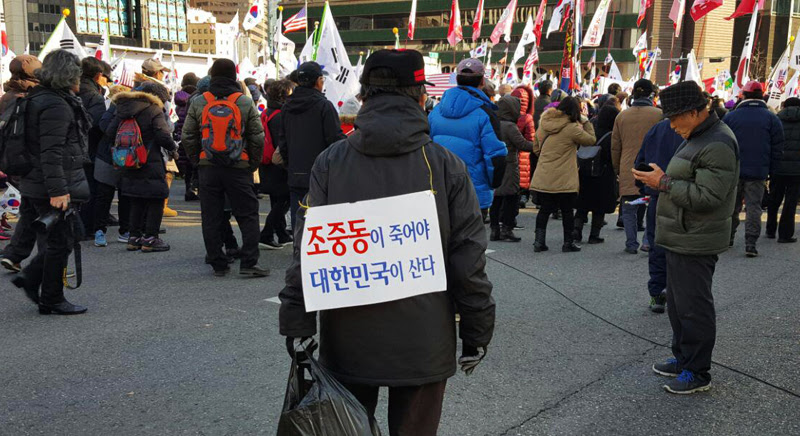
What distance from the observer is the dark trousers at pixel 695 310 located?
448 centimetres

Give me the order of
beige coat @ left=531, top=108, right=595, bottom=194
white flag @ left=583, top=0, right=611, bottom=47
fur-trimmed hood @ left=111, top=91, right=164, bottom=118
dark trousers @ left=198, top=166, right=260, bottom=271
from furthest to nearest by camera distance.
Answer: white flag @ left=583, top=0, right=611, bottom=47, beige coat @ left=531, top=108, right=595, bottom=194, fur-trimmed hood @ left=111, top=91, right=164, bottom=118, dark trousers @ left=198, top=166, right=260, bottom=271

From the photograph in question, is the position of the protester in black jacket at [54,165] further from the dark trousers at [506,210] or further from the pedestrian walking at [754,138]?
the pedestrian walking at [754,138]

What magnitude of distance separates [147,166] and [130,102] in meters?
0.70

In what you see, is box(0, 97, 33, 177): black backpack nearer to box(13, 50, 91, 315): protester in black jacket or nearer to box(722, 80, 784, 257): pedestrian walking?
box(13, 50, 91, 315): protester in black jacket

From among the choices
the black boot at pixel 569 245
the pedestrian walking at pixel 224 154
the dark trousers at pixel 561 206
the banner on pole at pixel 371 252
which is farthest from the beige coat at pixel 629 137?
the banner on pole at pixel 371 252

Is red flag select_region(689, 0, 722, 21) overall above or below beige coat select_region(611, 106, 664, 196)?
above

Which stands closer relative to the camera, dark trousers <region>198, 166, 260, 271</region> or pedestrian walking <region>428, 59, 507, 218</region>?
pedestrian walking <region>428, 59, 507, 218</region>

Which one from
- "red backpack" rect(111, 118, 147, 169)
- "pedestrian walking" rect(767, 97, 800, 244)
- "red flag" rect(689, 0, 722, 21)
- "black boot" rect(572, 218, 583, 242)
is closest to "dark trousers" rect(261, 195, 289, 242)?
"red backpack" rect(111, 118, 147, 169)

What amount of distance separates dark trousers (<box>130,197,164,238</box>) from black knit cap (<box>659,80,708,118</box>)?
18.9ft

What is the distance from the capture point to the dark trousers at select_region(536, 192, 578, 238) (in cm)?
883

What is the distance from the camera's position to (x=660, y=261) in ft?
20.2

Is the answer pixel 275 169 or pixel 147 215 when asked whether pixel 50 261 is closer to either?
pixel 147 215

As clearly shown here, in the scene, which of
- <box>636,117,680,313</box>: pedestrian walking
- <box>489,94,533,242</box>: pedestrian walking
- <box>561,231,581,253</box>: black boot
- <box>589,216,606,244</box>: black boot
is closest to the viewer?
<box>636,117,680,313</box>: pedestrian walking

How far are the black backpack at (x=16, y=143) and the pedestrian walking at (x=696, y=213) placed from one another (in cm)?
438
